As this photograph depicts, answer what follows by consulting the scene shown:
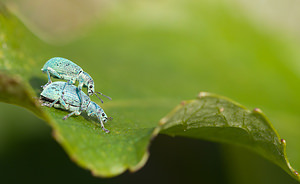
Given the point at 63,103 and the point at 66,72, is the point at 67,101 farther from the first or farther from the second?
the point at 66,72

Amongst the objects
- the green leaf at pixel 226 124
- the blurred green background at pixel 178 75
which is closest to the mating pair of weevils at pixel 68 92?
the blurred green background at pixel 178 75

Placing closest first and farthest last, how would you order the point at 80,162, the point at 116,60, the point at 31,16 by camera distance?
the point at 80,162, the point at 116,60, the point at 31,16

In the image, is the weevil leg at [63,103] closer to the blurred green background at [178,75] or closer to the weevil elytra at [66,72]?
the weevil elytra at [66,72]

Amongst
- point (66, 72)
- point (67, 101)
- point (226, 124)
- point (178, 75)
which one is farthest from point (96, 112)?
point (178, 75)

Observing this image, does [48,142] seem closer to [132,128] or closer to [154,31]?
[132,128]

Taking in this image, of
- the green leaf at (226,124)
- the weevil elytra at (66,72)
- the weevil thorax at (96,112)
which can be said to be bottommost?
the green leaf at (226,124)

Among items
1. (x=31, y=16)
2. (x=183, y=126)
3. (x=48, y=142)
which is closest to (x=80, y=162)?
(x=183, y=126)
